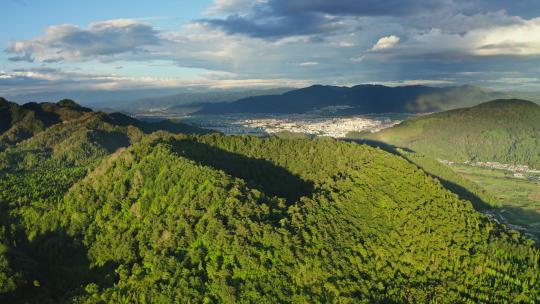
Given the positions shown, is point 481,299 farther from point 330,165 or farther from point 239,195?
point 330,165

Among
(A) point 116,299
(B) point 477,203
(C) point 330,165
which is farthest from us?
(B) point 477,203

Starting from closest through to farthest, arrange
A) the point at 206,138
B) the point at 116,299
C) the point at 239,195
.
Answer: the point at 116,299
the point at 239,195
the point at 206,138

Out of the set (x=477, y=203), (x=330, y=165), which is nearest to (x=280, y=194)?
(x=330, y=165)

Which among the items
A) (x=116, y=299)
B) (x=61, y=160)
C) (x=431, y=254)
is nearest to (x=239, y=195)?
(x=116, y=299)

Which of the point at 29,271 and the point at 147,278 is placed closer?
the point at 147,278

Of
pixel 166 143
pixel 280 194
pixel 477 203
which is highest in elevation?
pixel 166 143

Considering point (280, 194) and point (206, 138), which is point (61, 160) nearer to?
point (206, 138)

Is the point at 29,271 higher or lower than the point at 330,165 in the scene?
lower
